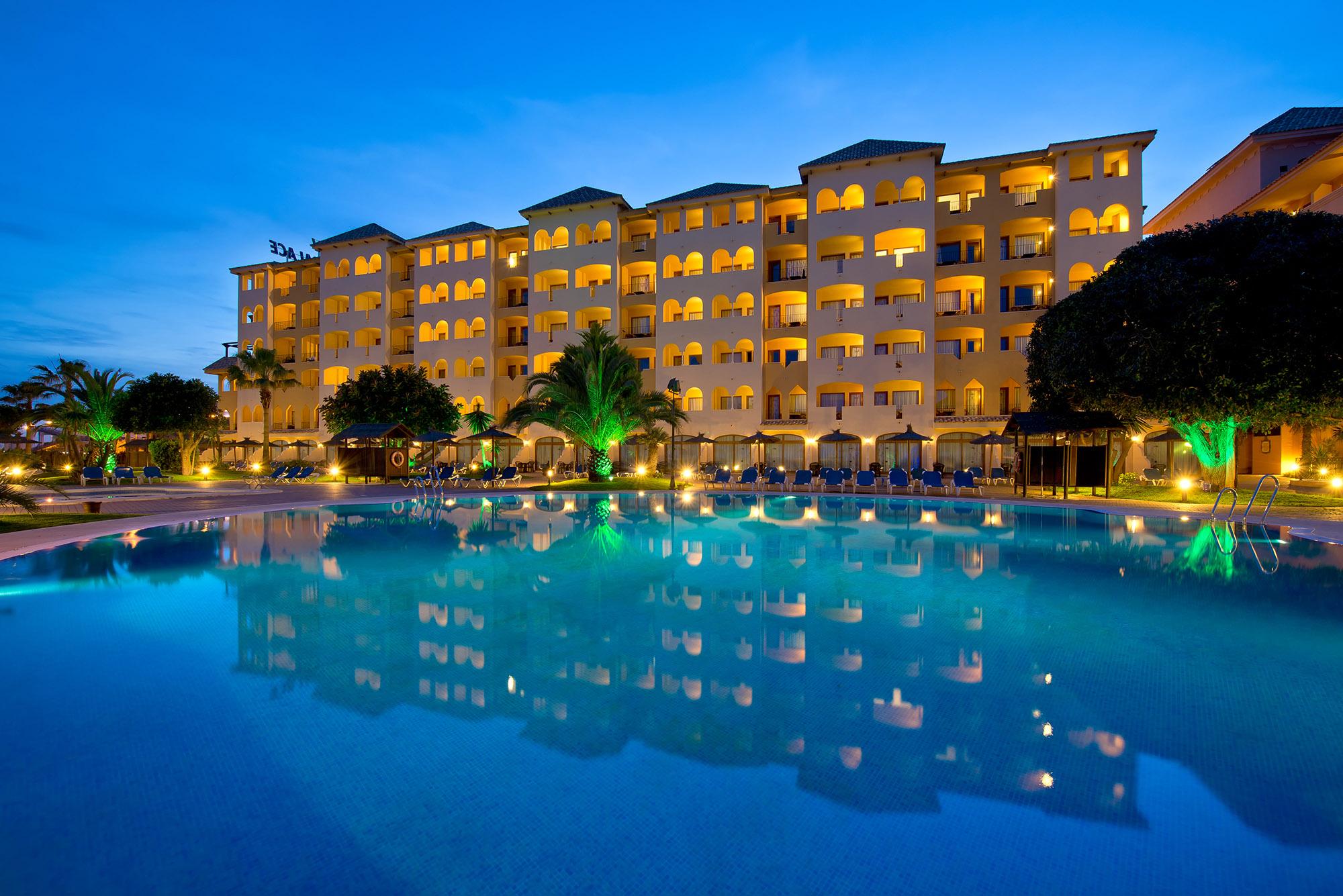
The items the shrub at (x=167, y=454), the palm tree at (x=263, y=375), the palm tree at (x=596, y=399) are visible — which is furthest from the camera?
the palm tree at (x=263, y=375)

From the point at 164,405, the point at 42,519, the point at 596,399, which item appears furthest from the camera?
the point at 164,405

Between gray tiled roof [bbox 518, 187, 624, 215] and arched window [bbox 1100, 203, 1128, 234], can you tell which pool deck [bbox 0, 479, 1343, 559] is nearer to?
arched window [bbox 1100, 203, 1128, 234]

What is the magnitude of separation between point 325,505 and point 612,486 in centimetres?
1024

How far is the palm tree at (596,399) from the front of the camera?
77.8ft

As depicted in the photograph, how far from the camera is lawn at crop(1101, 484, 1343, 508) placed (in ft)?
53.3

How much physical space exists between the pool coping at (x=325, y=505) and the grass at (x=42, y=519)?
0.34 metres

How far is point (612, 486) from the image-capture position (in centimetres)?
2409

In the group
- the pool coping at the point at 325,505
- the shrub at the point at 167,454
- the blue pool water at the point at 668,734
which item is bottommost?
the blue pool water at the point at 668,734

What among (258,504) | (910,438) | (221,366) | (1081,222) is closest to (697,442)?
(910,438)

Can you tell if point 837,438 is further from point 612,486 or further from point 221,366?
point 221,366

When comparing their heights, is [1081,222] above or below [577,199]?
below

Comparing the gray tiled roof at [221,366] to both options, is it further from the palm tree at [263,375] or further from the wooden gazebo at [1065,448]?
the wooden gazebo at [1065,448]

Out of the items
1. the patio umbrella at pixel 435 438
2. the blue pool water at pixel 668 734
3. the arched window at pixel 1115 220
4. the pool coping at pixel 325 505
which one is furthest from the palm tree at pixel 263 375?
the arched window at pixel 1115 220

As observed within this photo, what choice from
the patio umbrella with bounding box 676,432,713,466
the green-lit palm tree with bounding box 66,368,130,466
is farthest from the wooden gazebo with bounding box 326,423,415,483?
the patio umbrella with bounding box 676,432,713,466
